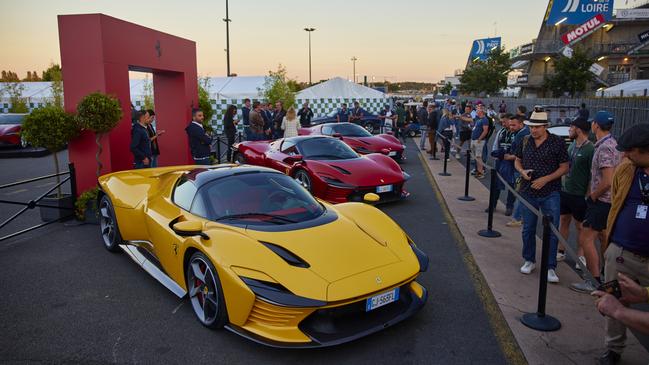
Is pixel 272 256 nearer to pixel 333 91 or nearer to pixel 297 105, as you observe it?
pixel 297 105

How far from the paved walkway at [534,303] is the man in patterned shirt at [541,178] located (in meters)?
0.28

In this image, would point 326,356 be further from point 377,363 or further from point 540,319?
point 540,319

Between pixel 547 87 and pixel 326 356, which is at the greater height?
pixel 547 87

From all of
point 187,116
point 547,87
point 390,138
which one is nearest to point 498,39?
point 547,87

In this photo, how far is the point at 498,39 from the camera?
7188 cm

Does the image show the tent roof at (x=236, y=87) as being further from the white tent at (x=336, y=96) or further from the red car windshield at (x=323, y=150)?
the red car windshield at (x=323, y=150)

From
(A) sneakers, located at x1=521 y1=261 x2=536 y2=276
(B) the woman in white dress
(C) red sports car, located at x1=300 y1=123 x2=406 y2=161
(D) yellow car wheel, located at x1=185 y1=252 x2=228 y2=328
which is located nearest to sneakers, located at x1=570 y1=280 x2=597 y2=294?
(A) sneakers, located at x1=521 y1=261 x2=536 y2=276

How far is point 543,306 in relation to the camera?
152 inches

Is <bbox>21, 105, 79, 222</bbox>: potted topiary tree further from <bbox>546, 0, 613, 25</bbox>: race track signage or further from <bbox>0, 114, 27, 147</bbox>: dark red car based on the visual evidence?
<bbox>546, 0, 613, 25</bbox>: race track signage

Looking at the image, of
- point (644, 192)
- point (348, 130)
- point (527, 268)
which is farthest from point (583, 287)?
point (348, 130)

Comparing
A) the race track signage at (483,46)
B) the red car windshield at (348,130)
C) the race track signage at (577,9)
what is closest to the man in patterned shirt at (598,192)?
the red car windshield at (348,130)

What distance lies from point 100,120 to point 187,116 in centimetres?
411

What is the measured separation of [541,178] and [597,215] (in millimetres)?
618

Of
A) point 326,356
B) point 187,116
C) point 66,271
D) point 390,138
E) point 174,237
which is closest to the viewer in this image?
point 326,356
